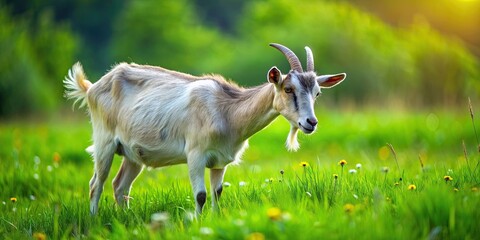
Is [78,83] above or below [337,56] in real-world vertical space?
below

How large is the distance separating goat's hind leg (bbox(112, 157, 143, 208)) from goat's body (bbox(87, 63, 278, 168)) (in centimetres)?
24

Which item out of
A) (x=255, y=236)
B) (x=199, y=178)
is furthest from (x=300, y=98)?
(x=255, y=236)

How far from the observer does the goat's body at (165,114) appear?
6.40 meters

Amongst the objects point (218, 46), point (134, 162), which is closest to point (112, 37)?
point (218, 46)

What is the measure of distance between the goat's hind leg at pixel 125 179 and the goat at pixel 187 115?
0.01 meters

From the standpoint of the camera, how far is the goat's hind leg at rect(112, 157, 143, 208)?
24.4ft

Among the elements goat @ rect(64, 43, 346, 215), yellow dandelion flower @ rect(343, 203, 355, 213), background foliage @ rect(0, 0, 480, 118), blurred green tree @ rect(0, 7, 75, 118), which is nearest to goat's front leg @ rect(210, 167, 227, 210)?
goat @ rect(64, 43, 346, 215)

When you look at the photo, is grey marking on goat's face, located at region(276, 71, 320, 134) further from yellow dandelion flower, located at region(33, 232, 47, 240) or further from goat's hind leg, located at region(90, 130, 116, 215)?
yellow dandelion flower, located at region(33, 232, 47, 240)

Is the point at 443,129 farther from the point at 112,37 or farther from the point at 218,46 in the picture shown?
the point at 112,37

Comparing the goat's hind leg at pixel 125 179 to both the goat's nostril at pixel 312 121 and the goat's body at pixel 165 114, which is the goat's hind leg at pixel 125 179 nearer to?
the goat's body at pixel 165 114

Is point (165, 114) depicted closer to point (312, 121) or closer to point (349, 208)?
point (312, 121)

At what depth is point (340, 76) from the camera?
6.41 meters

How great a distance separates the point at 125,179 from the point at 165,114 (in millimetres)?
1095

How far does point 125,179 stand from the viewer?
24.4 ft
